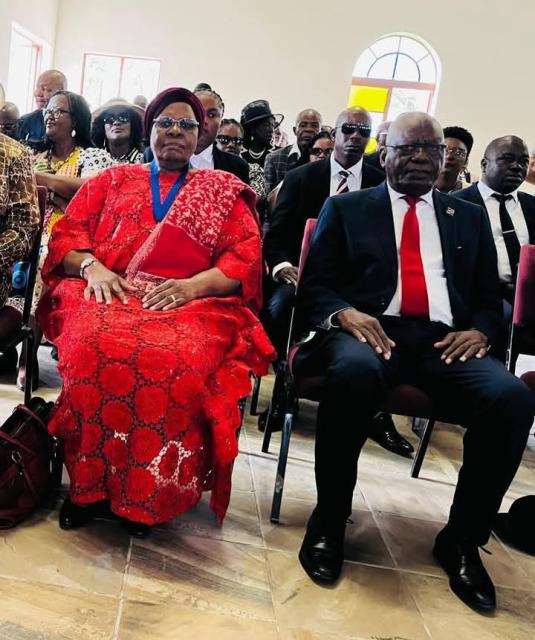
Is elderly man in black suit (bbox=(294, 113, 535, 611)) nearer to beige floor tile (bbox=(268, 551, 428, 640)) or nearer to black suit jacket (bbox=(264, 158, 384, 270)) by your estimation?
beige floor tile (bbox=(268, 551, 428, 640))

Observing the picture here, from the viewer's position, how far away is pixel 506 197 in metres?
3.16

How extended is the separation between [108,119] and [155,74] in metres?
6.91

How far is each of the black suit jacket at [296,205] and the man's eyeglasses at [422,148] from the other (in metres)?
0.87

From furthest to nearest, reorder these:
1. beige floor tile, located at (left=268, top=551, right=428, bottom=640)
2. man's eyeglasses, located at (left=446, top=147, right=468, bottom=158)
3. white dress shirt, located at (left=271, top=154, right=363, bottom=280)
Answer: man's eyeglasses, located at (left=446, top=147, right=468, bottom=158) → white dress shirt, located at (left=271, top=154, right=363, bottom=280) → beige floor tile, located at (left=268, top=551, right=428, bottom=640)

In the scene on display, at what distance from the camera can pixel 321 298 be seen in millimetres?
1976

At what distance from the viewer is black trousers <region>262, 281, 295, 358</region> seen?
2.41 metres

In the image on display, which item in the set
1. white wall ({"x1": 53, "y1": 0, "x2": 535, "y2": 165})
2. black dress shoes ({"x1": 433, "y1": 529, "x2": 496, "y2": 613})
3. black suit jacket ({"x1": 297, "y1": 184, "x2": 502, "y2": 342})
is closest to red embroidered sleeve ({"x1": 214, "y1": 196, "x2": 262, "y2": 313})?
black suit jacket ({"x1": 297, "y1": 184, "x2": 502, "y2": 342})

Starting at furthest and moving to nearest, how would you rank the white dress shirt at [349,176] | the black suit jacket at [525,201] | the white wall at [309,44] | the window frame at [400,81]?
the window frame at [400,81] < the white wall at [309,44] < the black suit jacket at [525,201] < the white dress shirt at [349,176]

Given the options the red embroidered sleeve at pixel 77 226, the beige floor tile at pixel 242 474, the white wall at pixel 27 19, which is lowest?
the beige floor tile at pixel 242 474

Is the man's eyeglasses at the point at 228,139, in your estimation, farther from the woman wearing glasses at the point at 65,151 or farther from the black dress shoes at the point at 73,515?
the black dress shoes at the point at 73,515

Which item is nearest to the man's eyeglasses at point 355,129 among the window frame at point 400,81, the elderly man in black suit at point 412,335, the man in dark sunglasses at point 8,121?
the elderly man in black suit at point 412,335

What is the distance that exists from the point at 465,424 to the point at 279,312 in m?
0.91

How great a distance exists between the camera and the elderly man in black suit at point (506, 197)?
3049mm

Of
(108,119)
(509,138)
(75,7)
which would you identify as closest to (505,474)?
(509,138)
